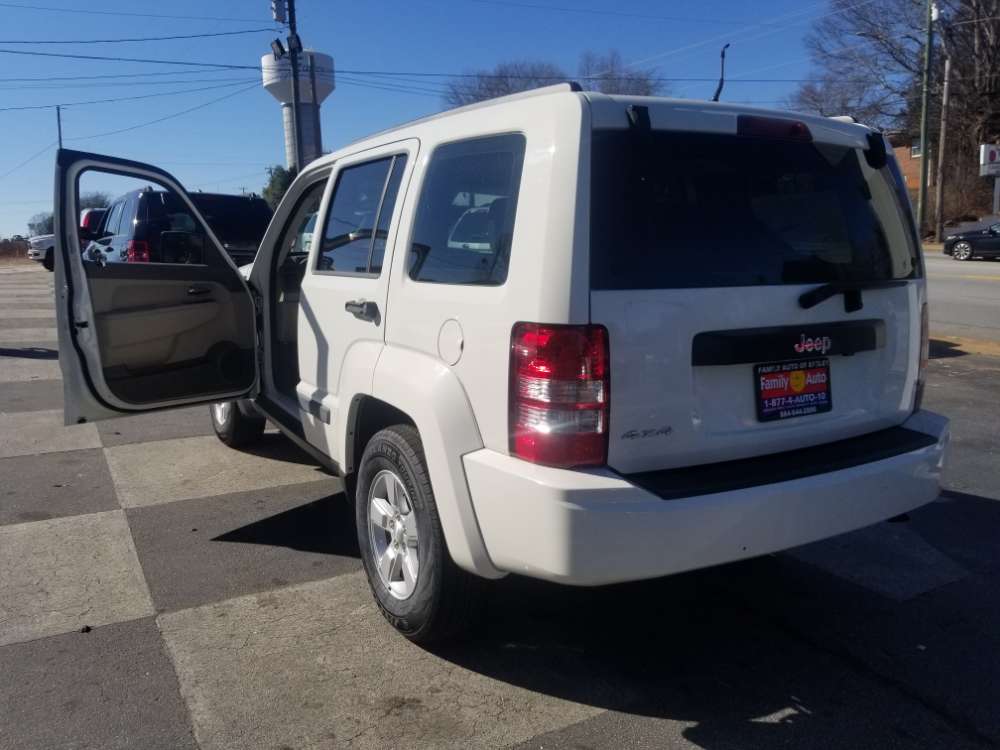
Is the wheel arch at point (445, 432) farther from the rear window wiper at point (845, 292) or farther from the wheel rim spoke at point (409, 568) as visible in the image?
the rear window wiper at point (845, 292)

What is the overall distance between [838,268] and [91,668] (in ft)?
10.5

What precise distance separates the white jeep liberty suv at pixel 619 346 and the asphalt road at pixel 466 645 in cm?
37

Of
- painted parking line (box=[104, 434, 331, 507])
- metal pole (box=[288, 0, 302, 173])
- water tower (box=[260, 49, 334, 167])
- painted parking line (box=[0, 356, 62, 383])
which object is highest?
water tower (box=[260, 49, 334, 167])

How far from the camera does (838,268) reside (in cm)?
327

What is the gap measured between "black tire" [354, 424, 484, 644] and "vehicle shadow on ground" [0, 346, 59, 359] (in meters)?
9.17

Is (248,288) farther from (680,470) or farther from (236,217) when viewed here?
(236,217)

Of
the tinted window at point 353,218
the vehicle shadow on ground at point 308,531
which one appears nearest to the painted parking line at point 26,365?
the vehicle shadow on ground at point 308,531

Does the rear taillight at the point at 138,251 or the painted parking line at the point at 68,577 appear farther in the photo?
the rear taillight at the point at 138,251

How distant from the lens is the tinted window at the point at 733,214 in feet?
9.29

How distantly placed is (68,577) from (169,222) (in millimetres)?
6683

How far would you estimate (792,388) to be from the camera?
123 inches

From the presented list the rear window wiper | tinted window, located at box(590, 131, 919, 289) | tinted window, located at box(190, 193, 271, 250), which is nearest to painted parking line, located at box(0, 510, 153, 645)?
tinted window, located at box(590, 131, 919, 289)

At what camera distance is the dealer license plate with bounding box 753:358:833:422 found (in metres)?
3.05

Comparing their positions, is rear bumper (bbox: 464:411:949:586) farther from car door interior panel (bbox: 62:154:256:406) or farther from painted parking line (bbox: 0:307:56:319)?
painted parking line (bbox: 0:307:56:319)
